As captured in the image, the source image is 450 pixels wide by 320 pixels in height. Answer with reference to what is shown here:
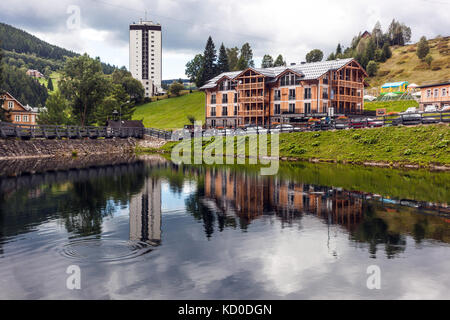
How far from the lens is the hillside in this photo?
443 ft

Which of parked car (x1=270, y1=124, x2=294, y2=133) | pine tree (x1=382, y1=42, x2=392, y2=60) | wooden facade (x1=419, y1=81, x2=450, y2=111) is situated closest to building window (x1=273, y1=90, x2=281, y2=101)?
parked car (x1=270, y1=124, x2=294, y2=133)

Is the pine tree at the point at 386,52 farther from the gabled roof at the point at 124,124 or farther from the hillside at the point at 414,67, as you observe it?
the gabled roof at the point at 124,124

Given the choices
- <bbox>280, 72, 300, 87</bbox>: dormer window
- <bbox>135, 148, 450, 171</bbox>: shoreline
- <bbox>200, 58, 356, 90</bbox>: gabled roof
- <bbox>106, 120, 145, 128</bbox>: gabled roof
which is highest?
<bbox>200, 58, 356, 90</bbox>: gabled roof

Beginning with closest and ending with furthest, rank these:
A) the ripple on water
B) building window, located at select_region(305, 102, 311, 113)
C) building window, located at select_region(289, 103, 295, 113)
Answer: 1. the ripple on water
2. building window, located at select_region(305, 102, 311, 113)
3. building window, located at select_region(289, 103, 295, 113)

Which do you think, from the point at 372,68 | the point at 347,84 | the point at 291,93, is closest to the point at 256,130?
the point at 291,93

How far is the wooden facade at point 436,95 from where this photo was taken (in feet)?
236

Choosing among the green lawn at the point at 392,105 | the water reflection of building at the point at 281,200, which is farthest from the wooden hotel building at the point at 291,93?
the water reflection of building at the point at 281,200

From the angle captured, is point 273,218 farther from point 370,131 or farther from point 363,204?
point 370,131

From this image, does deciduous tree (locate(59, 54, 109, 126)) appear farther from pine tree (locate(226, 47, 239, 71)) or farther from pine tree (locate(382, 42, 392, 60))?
pine tree (locate(382, 42, 392, 60))

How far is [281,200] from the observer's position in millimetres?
24688

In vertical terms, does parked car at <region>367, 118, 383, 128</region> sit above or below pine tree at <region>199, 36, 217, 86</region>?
below

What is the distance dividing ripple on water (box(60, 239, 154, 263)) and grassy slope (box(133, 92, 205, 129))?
100 m

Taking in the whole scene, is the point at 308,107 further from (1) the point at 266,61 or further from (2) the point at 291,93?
(1) the point at 266,61

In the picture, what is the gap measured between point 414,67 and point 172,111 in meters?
90.7
